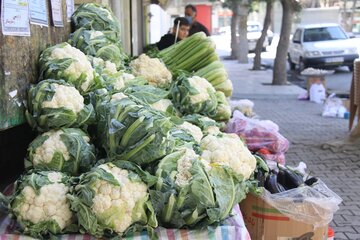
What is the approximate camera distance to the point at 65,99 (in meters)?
2.25

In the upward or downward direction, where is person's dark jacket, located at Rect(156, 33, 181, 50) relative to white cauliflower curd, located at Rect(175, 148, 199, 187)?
upward

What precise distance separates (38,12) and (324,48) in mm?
15919

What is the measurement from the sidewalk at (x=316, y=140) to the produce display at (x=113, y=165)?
2112 millimetres

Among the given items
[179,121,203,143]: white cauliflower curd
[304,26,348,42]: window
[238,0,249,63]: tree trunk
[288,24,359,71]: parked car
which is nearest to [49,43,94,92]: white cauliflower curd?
[179,121,203,143]: white cauliflower curd

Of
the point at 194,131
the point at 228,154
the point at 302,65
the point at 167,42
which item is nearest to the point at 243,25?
the point at 302,65

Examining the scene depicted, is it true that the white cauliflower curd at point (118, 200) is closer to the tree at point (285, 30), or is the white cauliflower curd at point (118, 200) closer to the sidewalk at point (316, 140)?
the sidewalk at point (316, 140)

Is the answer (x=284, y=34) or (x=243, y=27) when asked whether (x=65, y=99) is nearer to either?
(x=284, y=34)

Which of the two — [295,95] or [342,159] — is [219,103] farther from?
[295,95]

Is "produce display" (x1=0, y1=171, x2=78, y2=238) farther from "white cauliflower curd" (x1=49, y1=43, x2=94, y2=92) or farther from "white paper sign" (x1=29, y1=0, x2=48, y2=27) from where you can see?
"white paper sign" (x1=29, y1=0, x2=48, y2=27)

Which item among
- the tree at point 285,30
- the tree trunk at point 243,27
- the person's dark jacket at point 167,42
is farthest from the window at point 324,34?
the person's dark jacket at point 167,42

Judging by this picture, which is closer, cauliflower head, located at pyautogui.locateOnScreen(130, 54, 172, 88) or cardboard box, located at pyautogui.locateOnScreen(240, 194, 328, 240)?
cardboard box, located at pyautogui.locateOnScreen(240, 194, 328, 240)

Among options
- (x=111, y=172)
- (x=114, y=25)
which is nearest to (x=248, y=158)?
(x=111, y=172)

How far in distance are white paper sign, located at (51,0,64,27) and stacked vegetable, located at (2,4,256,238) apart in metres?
0.26

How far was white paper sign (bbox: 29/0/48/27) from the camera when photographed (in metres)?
2.41
